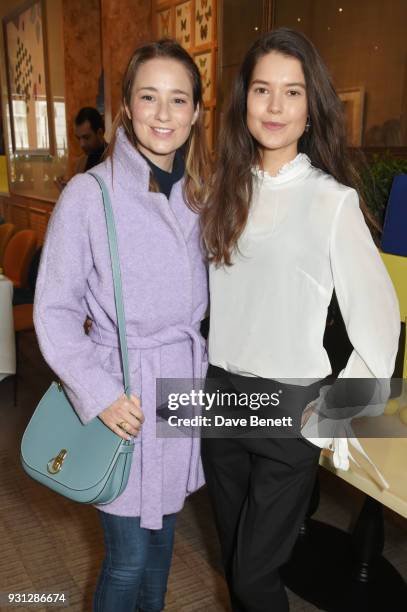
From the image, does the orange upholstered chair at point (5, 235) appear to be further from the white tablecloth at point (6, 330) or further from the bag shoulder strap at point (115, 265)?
the bag shoulder strap at point (115, 265)

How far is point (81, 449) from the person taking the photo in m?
1.35

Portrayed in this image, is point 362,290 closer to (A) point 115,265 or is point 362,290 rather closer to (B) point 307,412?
(B) point 307,412

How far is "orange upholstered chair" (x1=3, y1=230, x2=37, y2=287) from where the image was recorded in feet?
15.2

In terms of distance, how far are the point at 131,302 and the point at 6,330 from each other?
7.55ft

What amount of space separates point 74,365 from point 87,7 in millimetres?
5585

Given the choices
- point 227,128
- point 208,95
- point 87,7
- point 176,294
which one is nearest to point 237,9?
point 208,95

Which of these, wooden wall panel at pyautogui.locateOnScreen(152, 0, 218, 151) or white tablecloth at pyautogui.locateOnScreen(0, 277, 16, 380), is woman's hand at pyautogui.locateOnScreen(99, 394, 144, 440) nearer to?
white tablecloth at pyautogui.locateOnScreen(0, 277, 16, 380)

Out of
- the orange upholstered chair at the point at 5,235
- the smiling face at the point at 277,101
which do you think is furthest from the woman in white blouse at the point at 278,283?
the orange upholstered chair at the point at 5,235

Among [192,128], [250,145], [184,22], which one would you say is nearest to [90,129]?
[184,22]

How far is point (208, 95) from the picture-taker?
4371 millimetres

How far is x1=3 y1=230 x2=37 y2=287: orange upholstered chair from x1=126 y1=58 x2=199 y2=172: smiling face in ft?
11.4

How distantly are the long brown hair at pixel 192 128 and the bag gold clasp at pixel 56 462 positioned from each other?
638 millimetres

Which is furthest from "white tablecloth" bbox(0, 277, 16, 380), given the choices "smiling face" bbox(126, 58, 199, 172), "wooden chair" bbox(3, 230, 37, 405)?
"smiling face" bbox(126, 58, 199, 172)

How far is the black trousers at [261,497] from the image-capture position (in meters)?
1.35
